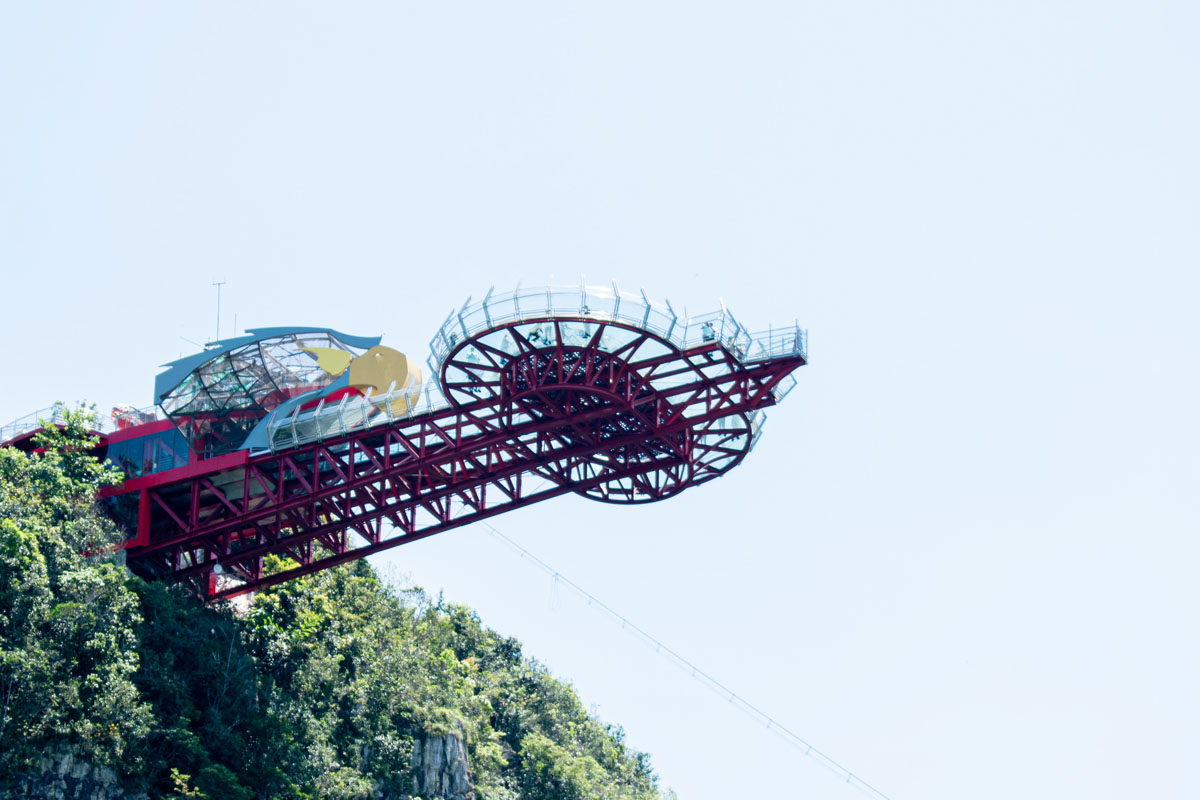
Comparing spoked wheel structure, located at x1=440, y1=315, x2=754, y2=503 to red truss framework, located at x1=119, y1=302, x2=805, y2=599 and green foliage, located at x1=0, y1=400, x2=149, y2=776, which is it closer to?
red truss framework, located at x1=119, y1=302, x2=805, y2=599

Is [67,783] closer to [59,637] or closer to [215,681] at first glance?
[59,637]

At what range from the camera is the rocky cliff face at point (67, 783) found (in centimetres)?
4762

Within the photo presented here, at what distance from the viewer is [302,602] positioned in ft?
Answer: 208

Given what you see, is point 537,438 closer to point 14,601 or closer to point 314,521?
point 314,521

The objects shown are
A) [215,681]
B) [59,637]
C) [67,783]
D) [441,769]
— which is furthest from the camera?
[441,769]

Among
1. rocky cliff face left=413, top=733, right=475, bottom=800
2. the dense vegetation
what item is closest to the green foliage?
the dense vegetation

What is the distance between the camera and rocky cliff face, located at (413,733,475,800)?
6166 centimetres

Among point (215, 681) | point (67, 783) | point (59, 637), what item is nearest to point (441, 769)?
point (215, 681)

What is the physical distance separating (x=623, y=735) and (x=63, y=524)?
42.1 m

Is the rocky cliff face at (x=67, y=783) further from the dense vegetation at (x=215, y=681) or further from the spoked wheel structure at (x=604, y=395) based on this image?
the spoked wheel structure at (x=604, y=395)

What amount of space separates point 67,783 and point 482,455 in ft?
61.1

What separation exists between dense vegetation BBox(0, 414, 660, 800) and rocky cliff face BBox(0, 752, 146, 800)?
36cm

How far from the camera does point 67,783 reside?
48.4 metres

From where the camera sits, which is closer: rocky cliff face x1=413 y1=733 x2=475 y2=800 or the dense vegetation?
the dense vegetation
